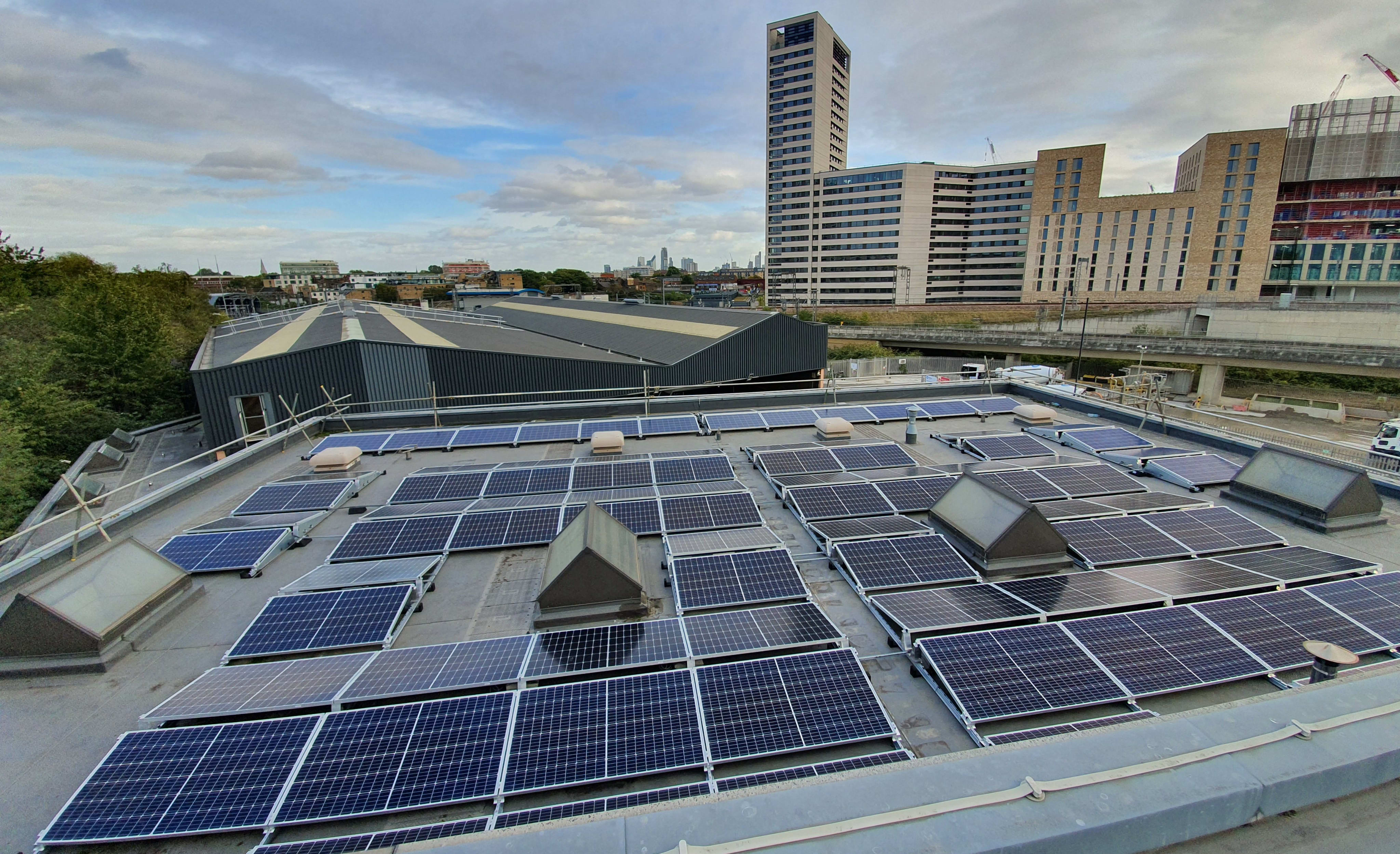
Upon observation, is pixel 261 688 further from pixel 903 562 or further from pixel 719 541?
pixel 903 562

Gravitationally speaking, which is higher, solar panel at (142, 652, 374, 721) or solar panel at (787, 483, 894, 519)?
solar panel at (787, 483, 894, 519)

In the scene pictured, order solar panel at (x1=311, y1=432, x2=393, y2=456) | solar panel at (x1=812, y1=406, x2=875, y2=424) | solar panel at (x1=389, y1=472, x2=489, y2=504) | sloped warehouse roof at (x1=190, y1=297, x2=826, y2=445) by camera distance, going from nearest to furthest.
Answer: solar panel at (x1=389, y1=472, x2=489, y2=504)
solar panel at (x1=311, y1=432, x2=393, y2=456)
solar panel at (x1=812, y1=406, x2=875, y2=424)
sloped warehouse roof at (x1=190, y1=297, x2=826, y2=445)

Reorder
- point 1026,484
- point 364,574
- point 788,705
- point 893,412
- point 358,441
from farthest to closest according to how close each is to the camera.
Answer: point 893,412, point 358,441, point 1026,484, point 364,574, point 788,705

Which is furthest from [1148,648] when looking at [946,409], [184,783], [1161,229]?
[1161,229]

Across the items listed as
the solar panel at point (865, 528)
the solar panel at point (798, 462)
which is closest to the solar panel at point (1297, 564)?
the solar panel at point (865, 528)

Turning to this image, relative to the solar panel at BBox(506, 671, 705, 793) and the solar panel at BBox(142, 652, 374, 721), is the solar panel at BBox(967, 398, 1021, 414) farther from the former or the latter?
the solar panel at BBox(142, 652, 374, 721)

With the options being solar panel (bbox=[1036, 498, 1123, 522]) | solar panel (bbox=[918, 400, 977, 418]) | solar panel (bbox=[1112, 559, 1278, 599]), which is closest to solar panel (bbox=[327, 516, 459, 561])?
solar panel (bbox=[1036, 498, 1123, 522])
